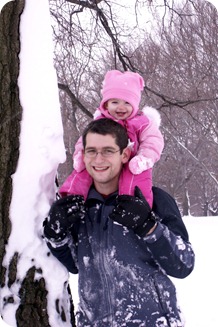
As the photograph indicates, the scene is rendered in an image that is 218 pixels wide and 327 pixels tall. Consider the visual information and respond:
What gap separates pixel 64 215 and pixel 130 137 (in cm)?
56

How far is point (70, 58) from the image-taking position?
7.21 m

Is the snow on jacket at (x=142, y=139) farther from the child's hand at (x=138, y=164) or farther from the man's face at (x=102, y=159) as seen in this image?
the man's face at (x=102, y=159)

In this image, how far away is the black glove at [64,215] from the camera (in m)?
2.40

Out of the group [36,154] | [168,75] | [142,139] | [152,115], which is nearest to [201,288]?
[152,115]

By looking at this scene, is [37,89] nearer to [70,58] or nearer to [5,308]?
[5,308]

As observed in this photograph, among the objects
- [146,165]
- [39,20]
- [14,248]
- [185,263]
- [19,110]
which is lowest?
[185,263]

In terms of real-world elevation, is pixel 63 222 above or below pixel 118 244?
above

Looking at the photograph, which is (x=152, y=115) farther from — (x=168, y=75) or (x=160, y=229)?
(x=168, y=75)

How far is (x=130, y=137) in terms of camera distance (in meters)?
2.61

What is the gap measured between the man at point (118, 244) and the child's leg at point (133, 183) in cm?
3

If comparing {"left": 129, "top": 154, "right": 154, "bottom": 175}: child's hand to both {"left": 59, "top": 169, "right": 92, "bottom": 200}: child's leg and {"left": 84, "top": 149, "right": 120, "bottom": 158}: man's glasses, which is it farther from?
{"left": 59, "top": 169, "right": 92, "bottom": 200}: child's leg

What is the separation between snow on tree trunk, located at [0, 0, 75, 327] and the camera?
2670 millimetres

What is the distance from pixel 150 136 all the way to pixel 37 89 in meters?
0.67

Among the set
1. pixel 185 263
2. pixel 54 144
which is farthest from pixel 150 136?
pixel 185 263
